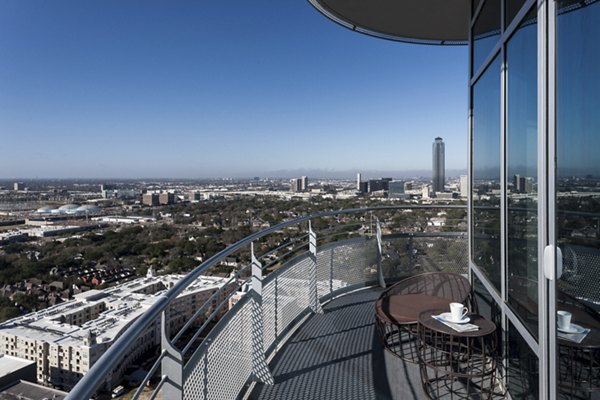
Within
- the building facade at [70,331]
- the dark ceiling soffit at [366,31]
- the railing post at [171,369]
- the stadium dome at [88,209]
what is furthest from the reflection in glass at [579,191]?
the stadium dome at [88,209]

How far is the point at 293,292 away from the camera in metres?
3.42

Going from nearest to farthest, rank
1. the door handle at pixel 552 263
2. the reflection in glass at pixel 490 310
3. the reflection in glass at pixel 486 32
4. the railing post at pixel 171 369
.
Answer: the railing post at pixel 171 369 < the door handle at pixel 552 263 < the reflection in glass at pixel 490 310 < the reflection in glass at pixel 486 32

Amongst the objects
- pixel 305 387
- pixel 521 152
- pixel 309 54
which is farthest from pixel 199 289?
pixel 309 54

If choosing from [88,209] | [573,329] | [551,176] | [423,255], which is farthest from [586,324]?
[88,209]

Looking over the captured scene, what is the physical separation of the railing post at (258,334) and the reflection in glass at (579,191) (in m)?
1.68

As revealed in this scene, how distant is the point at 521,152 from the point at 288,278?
209cm

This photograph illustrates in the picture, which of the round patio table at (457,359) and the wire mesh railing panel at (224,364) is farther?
the round patio table at (457,359)

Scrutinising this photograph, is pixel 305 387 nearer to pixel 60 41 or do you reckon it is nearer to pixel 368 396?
pixel 368 396

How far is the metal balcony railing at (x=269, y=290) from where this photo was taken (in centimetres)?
125

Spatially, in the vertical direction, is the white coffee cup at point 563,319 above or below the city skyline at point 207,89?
below

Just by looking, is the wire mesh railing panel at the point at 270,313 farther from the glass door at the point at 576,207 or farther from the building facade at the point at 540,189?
the glass door at the point at 576,207

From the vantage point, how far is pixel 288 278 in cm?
326

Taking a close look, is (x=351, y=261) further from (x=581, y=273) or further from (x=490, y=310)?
(x=581, y=273)

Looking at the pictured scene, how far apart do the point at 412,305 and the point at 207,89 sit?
29.9 m
